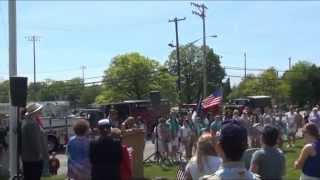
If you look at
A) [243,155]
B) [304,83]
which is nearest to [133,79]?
[304,83]

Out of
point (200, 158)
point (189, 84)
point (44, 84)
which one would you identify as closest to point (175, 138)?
point (200, 158)

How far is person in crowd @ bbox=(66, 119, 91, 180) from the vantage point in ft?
30.6

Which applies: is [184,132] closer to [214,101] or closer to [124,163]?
[214,101]

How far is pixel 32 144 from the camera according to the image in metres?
11.2

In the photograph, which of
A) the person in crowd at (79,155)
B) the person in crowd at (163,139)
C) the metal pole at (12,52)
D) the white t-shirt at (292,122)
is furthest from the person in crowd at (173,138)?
the person in crowd at (79,155)

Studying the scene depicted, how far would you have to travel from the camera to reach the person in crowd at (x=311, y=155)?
345 inches

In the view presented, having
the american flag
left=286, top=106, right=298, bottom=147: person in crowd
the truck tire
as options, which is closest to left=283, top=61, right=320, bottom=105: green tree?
left=286, top=106, right=298, bottom=147: person in crowd

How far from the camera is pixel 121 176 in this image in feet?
28.6

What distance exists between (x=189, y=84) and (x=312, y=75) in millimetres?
22478

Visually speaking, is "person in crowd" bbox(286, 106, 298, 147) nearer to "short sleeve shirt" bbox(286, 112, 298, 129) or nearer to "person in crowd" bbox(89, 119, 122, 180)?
"short sleeve shirt" bbox(286, 112, 298, 129)

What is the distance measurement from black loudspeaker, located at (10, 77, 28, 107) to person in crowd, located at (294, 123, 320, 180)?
7.80m

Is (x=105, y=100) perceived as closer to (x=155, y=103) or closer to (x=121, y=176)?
(x=155, y=103)

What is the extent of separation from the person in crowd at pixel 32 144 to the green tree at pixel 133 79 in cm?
7777

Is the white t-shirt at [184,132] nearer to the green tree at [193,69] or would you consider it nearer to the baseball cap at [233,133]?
the baseball cap at [233,133]
